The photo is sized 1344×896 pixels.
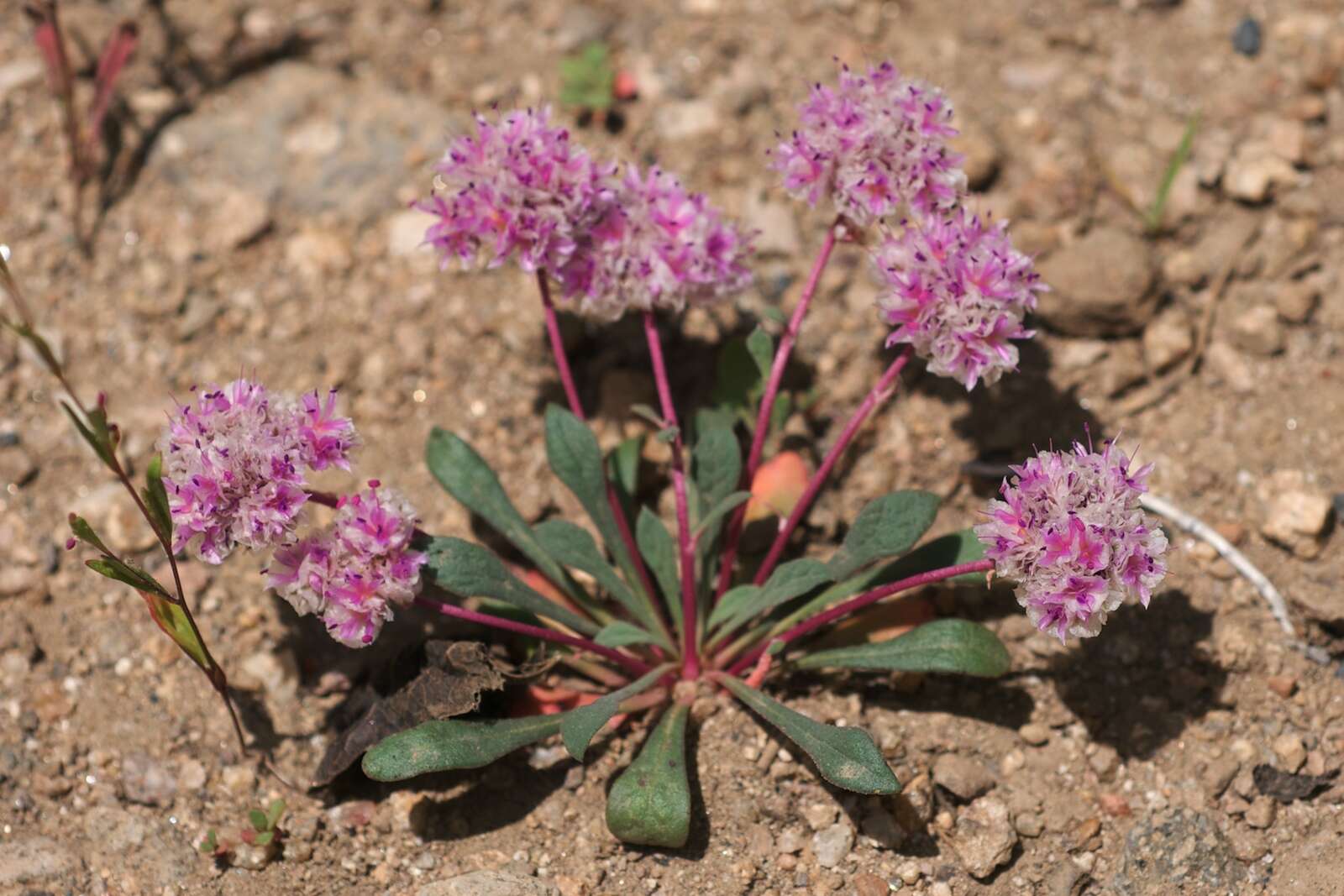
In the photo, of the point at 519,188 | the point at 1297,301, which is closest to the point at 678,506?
the point at 519,188

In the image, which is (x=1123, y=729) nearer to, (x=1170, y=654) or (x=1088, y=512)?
(x=1170, y=654)

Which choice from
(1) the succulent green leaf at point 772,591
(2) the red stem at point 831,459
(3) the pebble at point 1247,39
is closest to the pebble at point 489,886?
(1) the succulent green leaf at point 772,591

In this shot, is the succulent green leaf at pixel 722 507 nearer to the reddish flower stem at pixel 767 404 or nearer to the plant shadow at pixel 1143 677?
the reddish flower stem at pixel 767 404

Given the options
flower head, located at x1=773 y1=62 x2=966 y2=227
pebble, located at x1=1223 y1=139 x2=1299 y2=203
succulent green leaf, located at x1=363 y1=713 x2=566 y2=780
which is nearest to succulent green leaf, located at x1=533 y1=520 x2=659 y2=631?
succulent green leaf, located at x1=363 y1=713 x2=566 y2=780

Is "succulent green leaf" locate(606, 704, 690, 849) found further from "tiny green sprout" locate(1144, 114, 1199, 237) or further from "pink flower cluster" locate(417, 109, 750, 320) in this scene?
"tiny green sprout" locate(1144, 114, 1199, 237)

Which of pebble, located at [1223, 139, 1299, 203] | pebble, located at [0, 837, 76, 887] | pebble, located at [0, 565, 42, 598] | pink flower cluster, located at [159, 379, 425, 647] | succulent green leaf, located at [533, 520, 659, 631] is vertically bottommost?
pebble, located at [0, 837, 76, 887]
